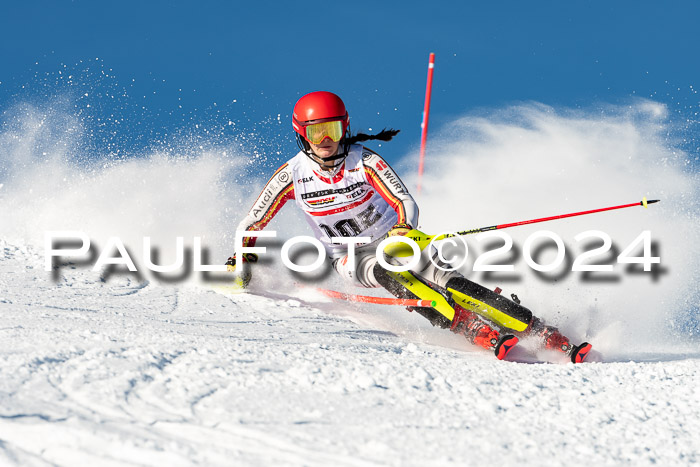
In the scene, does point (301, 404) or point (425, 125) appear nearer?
point (301, 404)

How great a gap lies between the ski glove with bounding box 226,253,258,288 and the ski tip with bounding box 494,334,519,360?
2.47 meters

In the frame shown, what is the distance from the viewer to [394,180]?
5227 mm

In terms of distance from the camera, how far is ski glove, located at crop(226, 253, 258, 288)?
228 inches

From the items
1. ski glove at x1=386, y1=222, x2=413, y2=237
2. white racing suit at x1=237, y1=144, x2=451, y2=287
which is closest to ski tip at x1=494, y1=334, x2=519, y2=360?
white racing suit at x1=237, y1=144, x2=451, y2=287

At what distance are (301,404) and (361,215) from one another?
3.29m

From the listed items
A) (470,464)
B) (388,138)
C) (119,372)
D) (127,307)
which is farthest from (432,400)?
(388,138)

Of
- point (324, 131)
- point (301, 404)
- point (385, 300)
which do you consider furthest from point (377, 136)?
point (301, 404)

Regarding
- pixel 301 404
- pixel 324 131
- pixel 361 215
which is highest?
pixel 324 131

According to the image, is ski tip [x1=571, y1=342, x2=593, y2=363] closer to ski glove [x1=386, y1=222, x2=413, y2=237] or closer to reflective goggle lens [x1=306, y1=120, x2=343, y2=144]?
ski glove [x1=386, y1=222, x2=413, y2=237]

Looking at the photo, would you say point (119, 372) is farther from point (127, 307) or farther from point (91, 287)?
point (91, 287)

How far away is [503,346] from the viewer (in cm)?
436

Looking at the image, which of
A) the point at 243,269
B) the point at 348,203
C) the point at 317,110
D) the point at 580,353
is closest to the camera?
the point at 580,353

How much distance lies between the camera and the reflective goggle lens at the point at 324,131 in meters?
5.03

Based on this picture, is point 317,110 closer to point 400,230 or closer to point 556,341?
point 400,230
